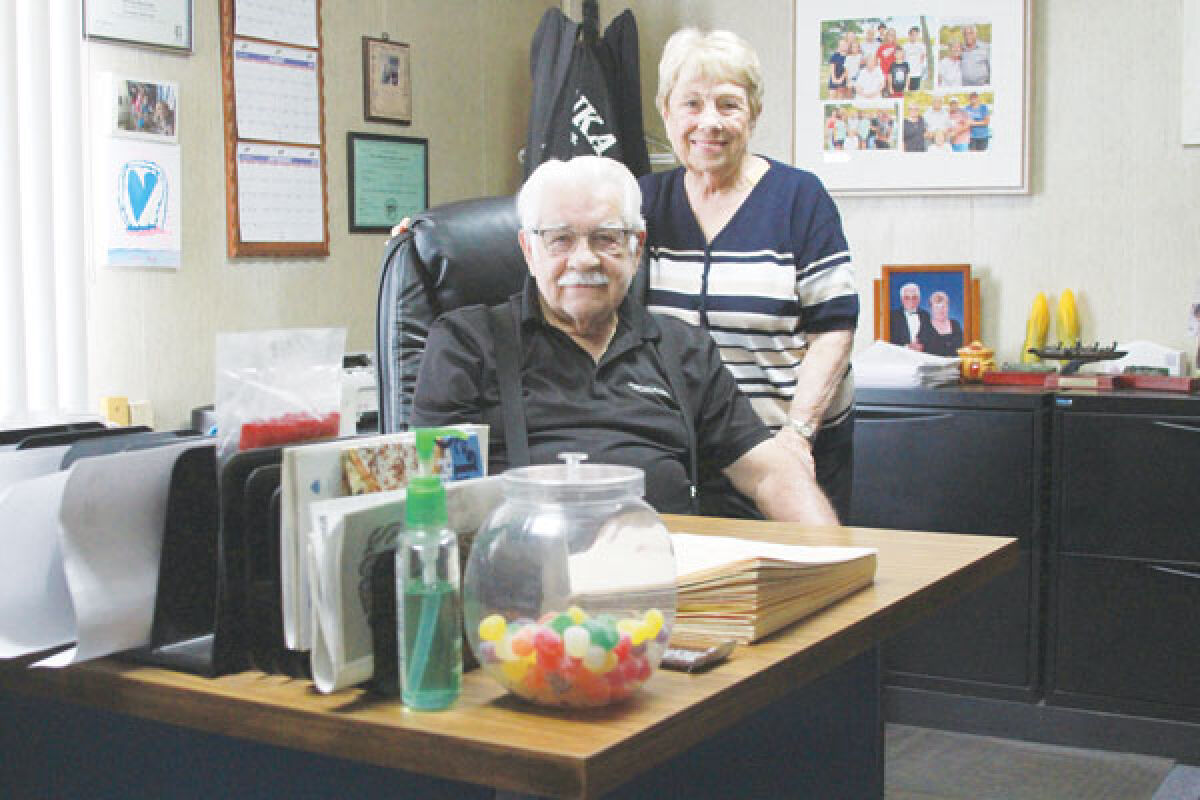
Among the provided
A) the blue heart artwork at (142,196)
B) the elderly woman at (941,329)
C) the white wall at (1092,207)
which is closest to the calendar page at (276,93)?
the blue heart artwork at (142,196)

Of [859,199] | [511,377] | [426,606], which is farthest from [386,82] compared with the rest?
[426,606]

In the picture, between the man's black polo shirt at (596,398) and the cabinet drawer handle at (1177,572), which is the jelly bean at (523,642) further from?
the cabinet drawer handle at (1177,572)

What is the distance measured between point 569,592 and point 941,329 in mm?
3167

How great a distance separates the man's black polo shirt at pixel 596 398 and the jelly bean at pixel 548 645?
1.03 meters

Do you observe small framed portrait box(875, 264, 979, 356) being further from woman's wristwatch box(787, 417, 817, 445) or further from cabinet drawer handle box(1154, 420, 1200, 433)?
woman's wristwatch box(787, 417, 817, 445)

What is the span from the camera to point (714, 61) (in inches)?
101

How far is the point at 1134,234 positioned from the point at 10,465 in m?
3.23

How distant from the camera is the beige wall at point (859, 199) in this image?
3309mm

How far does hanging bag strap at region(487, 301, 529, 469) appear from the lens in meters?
2.09

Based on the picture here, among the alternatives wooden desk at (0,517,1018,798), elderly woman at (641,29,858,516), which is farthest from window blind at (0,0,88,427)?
wooden desk at (0,517,1018,798)

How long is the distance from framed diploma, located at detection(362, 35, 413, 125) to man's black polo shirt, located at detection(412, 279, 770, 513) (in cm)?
176

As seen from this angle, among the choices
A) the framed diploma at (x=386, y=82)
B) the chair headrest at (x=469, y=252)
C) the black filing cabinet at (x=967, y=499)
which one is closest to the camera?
the chair headrest at (x=469, y=252)

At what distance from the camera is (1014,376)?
3727mm

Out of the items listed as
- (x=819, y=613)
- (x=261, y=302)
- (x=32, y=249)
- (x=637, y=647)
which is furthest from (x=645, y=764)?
(x=261, y=302)
